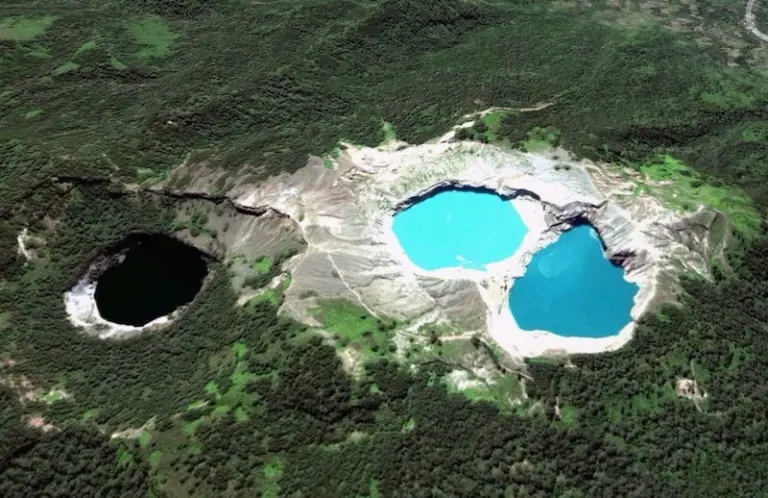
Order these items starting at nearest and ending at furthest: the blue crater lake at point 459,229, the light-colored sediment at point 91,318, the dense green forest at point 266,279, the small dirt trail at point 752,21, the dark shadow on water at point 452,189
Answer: the dense green forest at point 266,279 → the light-colored sediment at point 91,318 → the blue crater lake at point 459,229 → the dark shadow on water at point 452,189 → the small dirt trail at point 752,21

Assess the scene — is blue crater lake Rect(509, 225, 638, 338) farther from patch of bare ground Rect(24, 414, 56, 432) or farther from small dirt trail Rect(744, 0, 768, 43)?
small dirt trail Rect(744, 0, 768, 43)

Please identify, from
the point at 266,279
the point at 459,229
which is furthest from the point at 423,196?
the point at 266,279

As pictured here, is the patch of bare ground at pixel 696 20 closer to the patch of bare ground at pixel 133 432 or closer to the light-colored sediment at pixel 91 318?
the light-colored sediment at pixel 91 318

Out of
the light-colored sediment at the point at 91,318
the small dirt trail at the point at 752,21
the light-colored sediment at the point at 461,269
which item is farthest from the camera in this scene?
the small dirt trail at the point at 752,21

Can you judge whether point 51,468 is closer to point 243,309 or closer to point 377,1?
point 243,309

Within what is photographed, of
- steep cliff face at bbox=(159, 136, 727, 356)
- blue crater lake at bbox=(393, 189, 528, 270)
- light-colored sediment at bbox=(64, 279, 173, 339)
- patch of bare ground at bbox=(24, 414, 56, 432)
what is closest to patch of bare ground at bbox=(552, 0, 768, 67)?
steep cliff face at bbox=(159, 136, 727, 356)

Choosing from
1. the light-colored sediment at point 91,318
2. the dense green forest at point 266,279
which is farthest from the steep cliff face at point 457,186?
the light-colored sediment at point 91,318

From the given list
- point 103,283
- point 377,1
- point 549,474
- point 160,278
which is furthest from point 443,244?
point 377,1
